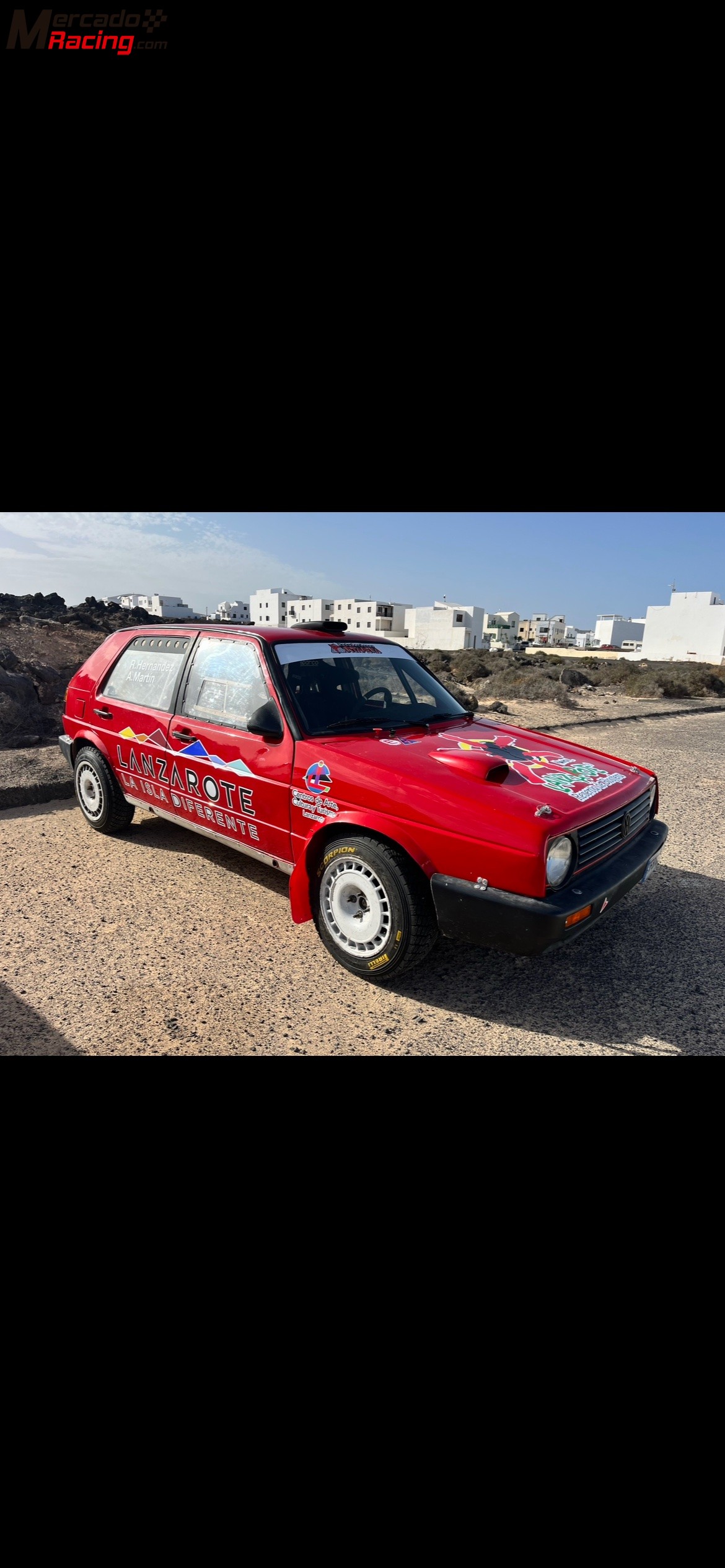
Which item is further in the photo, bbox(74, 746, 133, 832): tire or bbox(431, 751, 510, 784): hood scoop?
bbox(74, 746, 133, 832): tire

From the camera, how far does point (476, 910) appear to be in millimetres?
2730

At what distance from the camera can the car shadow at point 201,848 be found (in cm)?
439

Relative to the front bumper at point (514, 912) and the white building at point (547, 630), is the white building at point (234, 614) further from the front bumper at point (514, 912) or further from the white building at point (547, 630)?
the white building at point (547, 630)

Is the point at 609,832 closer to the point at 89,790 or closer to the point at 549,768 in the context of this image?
the point at 549,768

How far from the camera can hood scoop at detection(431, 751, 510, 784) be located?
9.82 feet

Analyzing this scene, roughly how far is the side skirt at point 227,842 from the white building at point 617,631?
92.8 meters

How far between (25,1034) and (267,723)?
1.77m

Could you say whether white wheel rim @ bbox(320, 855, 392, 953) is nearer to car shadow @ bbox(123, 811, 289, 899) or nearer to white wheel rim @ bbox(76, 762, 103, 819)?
car shadow @ bbox(123, 811, 289, 899)

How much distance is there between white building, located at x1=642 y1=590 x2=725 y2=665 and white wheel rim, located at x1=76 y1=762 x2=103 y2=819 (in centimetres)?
4494

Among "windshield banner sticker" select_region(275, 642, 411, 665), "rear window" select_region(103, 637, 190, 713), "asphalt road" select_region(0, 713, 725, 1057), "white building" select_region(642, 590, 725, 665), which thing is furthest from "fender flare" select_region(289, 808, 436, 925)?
"white building" select_region(642, 590, 725, 665)
